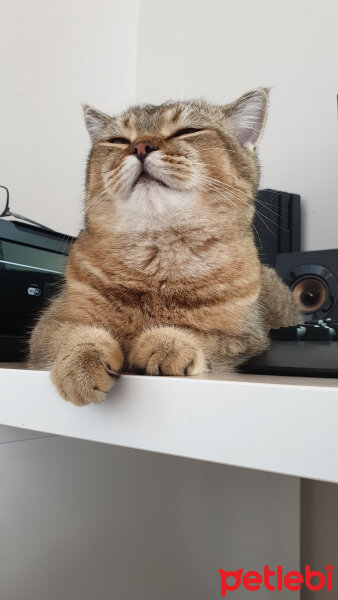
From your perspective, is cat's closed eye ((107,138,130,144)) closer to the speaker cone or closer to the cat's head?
the cat's head

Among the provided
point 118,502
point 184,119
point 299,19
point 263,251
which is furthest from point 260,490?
point 299,19

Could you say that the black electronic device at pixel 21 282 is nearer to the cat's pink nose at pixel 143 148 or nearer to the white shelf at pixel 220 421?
the cat's pink nose at pixel 143 148

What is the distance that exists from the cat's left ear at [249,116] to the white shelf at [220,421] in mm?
686

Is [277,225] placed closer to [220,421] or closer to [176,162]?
[176,162]

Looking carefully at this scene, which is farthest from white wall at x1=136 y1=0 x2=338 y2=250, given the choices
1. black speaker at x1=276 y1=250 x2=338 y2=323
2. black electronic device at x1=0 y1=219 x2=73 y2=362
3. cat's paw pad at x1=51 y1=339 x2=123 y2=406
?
cat's paw pad at x1=51 y1=339 x2=123 y2=406

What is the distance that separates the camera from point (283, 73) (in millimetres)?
1579

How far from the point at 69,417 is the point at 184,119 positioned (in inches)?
24.0

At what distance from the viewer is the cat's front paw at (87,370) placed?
44cm

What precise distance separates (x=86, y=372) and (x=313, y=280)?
0.94 meters

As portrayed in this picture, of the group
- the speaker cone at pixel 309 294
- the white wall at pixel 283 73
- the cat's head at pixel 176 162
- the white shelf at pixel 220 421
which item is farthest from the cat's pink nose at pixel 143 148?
the white wall at pixel 283 73

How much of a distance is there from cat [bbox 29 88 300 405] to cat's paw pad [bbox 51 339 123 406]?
0.07 meters

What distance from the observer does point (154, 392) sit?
0.39 meters

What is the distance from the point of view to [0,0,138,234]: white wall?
4.53ft

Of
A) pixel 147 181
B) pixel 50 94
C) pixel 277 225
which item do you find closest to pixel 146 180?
pixel 147 181
